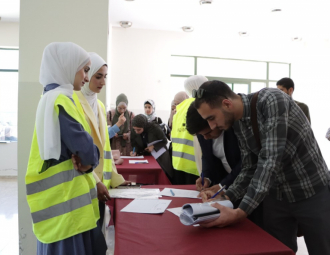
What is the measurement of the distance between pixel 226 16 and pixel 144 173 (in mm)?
4560

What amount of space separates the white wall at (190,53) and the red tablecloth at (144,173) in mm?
4411

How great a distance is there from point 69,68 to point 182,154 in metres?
1.43

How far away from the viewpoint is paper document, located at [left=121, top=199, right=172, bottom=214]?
58.8 inches

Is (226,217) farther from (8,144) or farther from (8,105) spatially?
(8,105)

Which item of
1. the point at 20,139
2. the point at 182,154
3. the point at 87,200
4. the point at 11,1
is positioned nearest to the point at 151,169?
the point at 182,154

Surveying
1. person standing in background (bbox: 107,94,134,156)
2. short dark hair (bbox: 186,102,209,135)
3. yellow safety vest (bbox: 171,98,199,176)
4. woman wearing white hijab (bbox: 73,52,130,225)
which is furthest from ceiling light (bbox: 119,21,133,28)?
short dark hair (bbox: 186,102,209,135)

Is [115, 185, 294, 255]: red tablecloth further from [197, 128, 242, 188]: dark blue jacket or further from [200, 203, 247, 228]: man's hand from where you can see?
[197, 128, 242, 188]: dark blue jacket

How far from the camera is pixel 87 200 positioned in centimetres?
145

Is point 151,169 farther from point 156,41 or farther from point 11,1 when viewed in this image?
point 156,41

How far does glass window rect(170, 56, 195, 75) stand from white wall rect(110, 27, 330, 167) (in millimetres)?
224

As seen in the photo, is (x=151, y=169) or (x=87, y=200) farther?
(x=151, y=169)

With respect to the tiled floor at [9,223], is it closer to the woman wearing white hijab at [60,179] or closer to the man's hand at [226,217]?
the woman wearing white hijab at [60,179]

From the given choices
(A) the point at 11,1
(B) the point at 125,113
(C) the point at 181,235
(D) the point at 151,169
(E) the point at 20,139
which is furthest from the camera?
(A) the point at 11,1

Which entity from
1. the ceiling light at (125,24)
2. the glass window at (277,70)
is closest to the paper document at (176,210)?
the ceiling light at (125,24)
